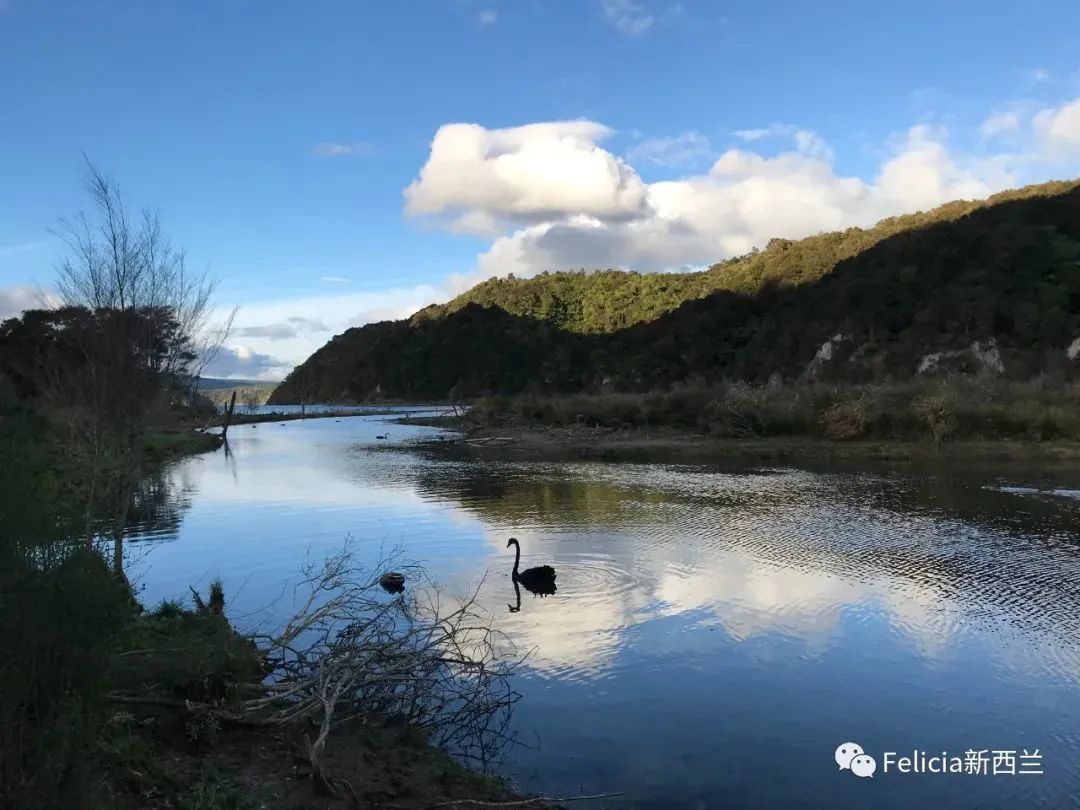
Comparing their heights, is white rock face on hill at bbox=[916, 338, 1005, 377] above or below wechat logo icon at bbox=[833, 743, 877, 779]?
above

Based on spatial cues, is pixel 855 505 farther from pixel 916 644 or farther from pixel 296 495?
pixel 296 495

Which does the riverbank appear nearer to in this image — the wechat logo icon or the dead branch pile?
the dead branch pile

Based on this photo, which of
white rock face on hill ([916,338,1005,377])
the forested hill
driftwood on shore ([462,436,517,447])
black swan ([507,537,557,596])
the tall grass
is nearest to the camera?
black swan ([507,537,557,596])

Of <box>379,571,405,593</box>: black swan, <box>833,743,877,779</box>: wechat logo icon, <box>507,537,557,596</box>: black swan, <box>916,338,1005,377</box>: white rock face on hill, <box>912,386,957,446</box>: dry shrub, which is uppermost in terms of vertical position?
<box>916,338,1005,377</box>: white rock face on hill

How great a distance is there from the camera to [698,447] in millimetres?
35719

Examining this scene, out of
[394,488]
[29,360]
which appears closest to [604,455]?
[394,488]

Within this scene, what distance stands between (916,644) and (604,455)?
85.4 feet

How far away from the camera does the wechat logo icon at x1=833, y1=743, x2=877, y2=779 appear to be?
6.02 metres

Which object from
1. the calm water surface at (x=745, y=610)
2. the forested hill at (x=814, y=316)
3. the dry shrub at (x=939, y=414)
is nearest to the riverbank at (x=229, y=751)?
the calm water surface at (x=745, y=610)

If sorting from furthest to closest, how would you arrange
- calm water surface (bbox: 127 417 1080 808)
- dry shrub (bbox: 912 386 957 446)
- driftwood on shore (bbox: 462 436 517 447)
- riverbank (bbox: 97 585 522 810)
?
driftwood on shore (bbox: 462 436 517 447), dry shrub (bbox: 912 386 957 446), calm water surface (bbox: 127 417 1080 808), riverbank (bbox: 97 585 522 810)

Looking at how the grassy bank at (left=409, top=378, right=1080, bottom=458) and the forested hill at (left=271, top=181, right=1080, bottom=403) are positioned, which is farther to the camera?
the forested hill at (left=271, top=181, right=1080, bottom=403)

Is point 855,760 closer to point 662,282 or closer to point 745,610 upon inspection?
point 745,610

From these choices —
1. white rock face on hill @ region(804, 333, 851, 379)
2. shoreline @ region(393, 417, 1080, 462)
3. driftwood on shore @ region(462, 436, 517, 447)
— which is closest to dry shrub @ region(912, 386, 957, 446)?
shoreline @ region(393, 417, 1080, 462)

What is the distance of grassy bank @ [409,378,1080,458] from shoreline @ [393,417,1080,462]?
0.21ft
